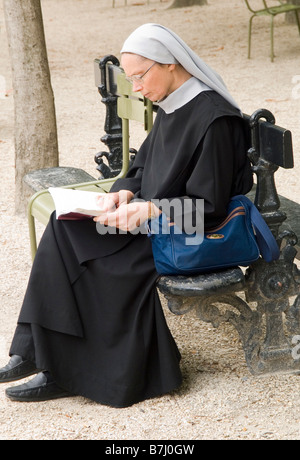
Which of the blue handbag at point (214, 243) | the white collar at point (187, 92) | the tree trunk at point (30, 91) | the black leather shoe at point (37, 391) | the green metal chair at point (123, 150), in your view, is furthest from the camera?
the tree trunk at point (30, 91)

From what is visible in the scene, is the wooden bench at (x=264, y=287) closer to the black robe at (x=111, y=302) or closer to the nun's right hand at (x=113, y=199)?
the black robe at (x=111, y=302)

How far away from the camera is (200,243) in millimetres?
3023

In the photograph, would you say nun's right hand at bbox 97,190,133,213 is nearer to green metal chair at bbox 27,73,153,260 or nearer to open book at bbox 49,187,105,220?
open book at bbox 49,187,105,220

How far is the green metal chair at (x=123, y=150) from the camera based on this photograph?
405cm

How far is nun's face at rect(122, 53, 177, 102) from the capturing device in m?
3.10

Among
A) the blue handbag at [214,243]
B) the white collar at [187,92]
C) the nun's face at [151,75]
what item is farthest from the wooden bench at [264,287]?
the nun's face at [151,75]

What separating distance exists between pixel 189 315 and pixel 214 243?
1.12 metres

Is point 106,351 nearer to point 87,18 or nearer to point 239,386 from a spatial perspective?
point 239,386

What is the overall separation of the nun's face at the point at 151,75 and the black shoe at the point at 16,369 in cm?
121

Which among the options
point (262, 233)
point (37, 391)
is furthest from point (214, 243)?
point (37, 391)

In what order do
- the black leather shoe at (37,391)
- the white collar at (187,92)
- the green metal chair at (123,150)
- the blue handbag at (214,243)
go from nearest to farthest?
the blue handbag at (214,243) → the white collar at (187,92) → the black leather shoe at (37,391) → the green metal chair at (123,150)

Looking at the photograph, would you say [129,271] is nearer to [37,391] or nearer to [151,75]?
[37,391]
